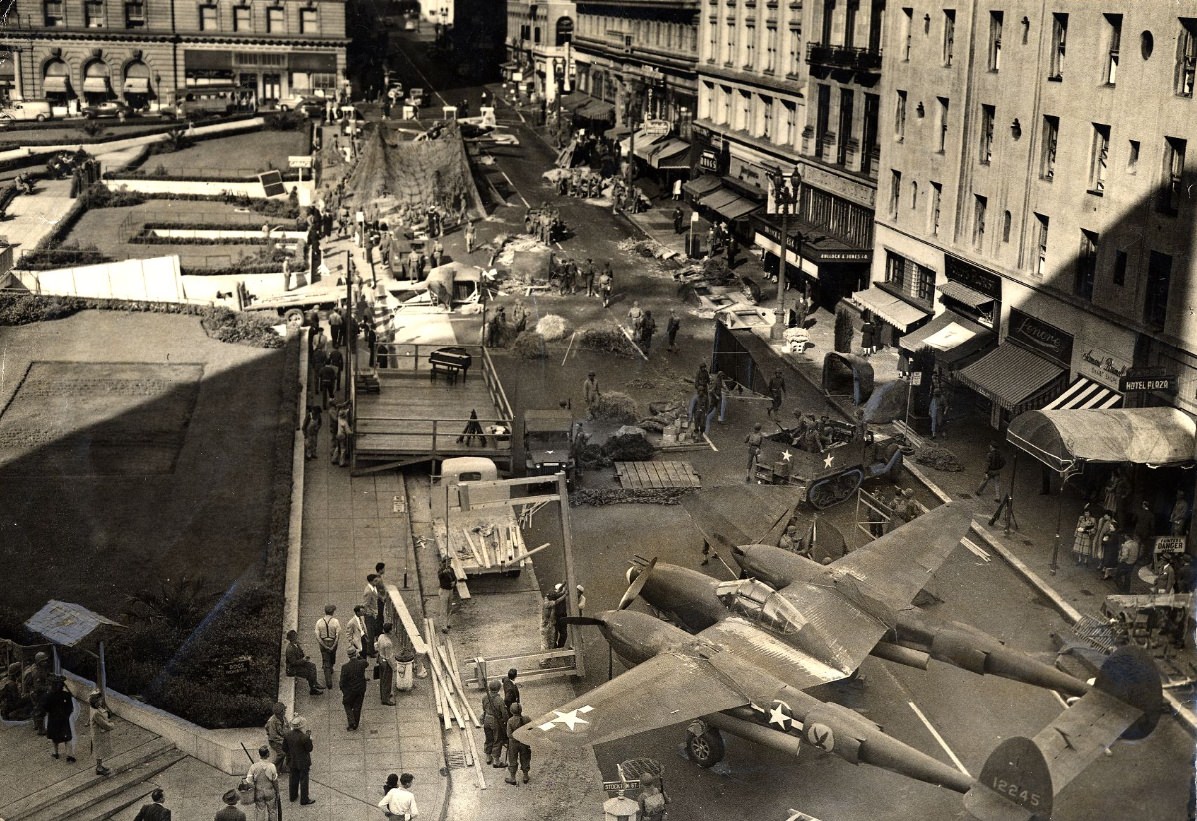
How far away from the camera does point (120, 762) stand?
28.6 meters

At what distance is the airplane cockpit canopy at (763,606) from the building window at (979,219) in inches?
1036

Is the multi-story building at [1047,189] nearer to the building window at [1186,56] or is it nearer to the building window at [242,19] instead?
the building window at [1186,56]

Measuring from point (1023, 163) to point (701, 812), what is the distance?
29.8 meters

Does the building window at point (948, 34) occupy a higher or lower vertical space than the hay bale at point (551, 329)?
higher

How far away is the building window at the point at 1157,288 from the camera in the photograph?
136 ft

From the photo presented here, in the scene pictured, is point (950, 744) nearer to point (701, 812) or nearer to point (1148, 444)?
point (701, 812)

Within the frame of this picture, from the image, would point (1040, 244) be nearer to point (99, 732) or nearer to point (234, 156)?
point (99, 732)

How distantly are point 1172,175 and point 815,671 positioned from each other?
2023 centimetres

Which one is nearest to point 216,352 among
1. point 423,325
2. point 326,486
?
point 423,325

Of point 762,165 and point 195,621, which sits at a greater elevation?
point 762,165

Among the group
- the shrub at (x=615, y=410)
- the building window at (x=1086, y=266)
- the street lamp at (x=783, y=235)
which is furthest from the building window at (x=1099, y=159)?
the street lamp at (x=783, y=235)

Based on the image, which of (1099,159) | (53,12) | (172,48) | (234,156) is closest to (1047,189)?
(1099,159)

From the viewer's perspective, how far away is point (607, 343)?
62.2m

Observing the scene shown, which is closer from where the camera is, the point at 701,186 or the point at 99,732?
the point at 99,732
